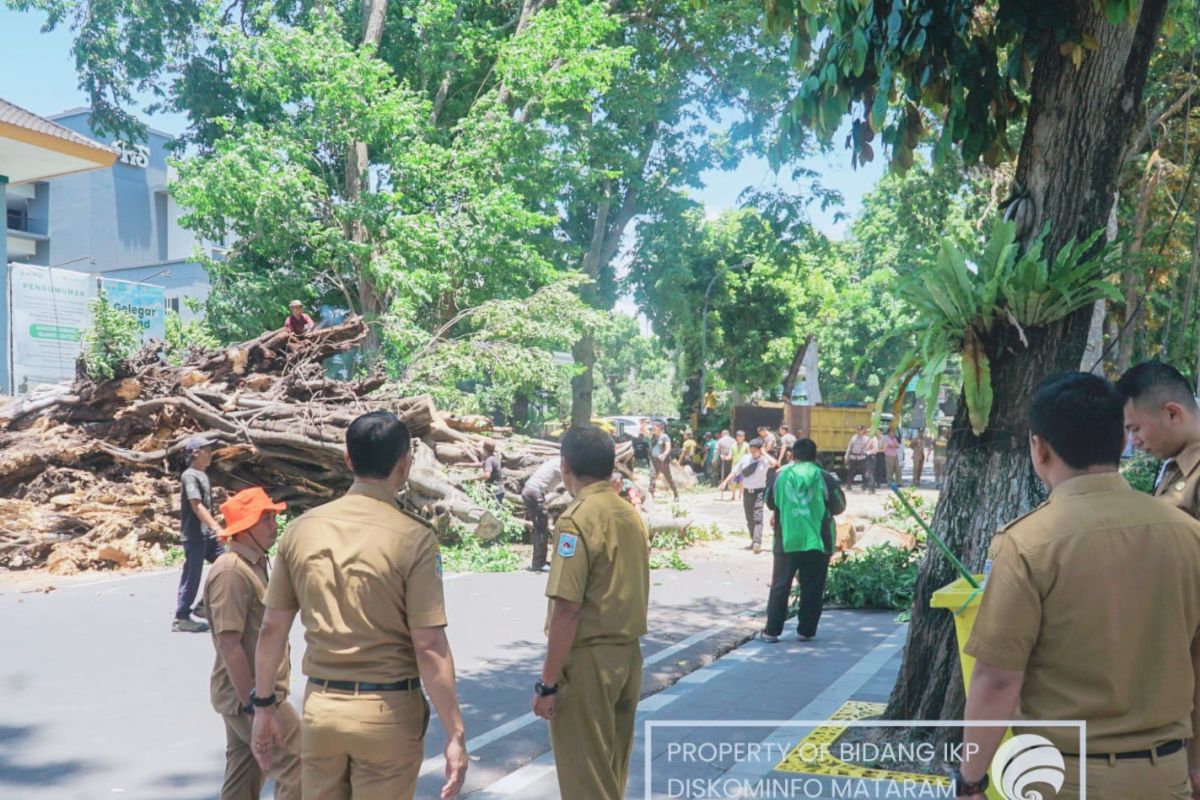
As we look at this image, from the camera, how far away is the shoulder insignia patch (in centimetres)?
393

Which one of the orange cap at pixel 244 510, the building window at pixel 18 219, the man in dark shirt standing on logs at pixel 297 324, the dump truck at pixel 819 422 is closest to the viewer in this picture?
the orange cap at pixel 244 510

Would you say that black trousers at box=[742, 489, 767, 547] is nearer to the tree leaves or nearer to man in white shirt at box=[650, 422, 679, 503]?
man in white shirt at box=[650, 422, 679, 503]

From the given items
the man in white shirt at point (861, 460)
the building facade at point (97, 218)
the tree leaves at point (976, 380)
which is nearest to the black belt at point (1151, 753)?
the tree leaves at point (976, 380)

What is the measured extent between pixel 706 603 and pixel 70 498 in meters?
7.89

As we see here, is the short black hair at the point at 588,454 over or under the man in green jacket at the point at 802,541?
over

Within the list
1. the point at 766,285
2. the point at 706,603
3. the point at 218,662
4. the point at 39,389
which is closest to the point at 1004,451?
the point at 218,662

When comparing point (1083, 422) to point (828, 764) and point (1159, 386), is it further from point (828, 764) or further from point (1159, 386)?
point (828, 764)

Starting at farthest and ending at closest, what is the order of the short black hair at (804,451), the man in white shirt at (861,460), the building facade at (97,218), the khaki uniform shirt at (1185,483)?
the building facade at (97,218), the man in white shirt at (861,460), the short black hair at (804,451), the khaki uniform shirt at (1185,483)

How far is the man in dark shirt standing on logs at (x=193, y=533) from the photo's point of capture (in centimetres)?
905

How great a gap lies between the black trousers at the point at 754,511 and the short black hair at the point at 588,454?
11560 mm

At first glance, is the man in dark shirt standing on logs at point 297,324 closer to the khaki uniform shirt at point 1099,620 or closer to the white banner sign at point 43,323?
the white banner sign at point 43,323

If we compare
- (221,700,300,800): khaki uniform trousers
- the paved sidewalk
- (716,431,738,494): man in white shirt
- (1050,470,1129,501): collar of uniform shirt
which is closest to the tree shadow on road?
(221,700,300,800): khaki uniform trousers

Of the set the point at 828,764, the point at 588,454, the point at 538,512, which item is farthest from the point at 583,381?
the point at 588,454

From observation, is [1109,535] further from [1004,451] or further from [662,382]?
[662,382]
